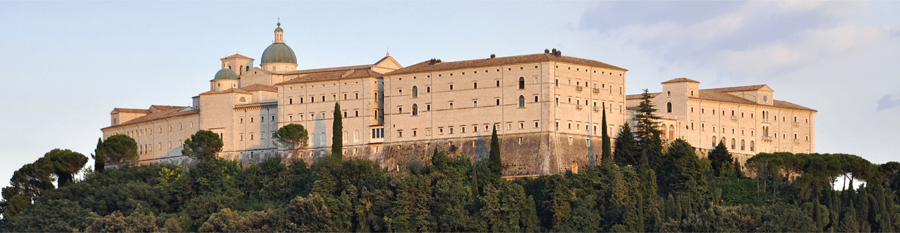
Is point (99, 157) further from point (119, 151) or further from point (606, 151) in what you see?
point (606, 151)

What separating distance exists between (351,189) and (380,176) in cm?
175

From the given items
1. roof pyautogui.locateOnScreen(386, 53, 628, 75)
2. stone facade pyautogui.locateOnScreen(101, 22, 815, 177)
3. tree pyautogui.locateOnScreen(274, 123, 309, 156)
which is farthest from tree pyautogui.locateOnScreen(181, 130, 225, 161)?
roof pyautogui.locateOnScreen(386, 53, 628, 75)

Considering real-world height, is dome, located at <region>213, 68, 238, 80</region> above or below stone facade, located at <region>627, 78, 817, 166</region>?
above

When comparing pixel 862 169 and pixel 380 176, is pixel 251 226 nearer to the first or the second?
pixel 380 176

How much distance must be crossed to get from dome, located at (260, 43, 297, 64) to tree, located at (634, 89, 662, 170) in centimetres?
2568

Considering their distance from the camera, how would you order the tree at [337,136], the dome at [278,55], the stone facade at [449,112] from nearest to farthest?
the stone facade at [449,112]
the tree at [337,136]
the dome at [278,55]

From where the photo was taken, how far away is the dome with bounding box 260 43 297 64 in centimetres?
9888

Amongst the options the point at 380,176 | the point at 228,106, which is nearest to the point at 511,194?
the point at 380,176

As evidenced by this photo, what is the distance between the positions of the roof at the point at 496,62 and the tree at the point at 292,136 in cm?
587

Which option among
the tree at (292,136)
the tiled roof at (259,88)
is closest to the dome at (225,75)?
the tiled roof at (259,88)

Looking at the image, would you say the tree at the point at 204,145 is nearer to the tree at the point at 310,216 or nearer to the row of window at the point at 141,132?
the row of window at the point at 141,132

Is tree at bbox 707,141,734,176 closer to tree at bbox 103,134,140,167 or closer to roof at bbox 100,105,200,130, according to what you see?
roof at bbox 100,105,200,130

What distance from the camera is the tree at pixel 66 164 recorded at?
90.4m

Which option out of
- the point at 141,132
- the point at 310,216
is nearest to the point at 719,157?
the point at 310,216
